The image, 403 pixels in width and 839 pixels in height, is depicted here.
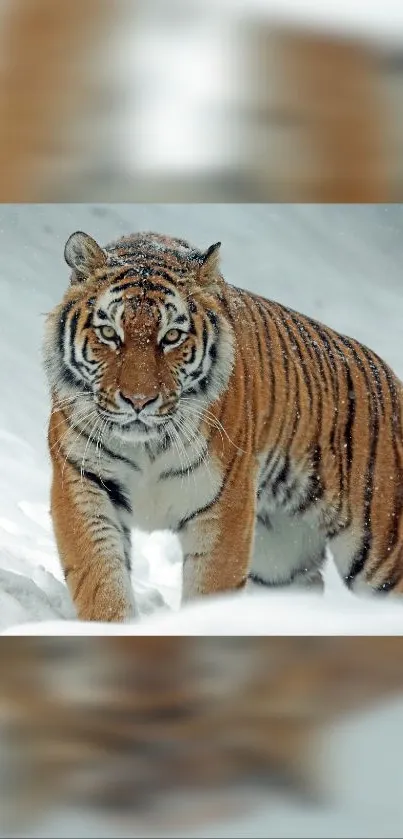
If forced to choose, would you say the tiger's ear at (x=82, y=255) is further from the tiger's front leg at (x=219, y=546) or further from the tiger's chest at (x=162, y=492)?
the tiger's front leg at (x=219, y=546)

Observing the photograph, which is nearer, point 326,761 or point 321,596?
point 326,761

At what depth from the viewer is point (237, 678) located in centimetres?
325

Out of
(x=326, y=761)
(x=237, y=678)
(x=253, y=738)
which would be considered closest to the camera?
(x=326, y=761)

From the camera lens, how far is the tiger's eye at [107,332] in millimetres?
3148

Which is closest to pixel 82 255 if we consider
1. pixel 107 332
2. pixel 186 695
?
pixel 107 332

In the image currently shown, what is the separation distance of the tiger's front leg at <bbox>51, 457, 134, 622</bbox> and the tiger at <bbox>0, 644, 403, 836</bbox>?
0.14m

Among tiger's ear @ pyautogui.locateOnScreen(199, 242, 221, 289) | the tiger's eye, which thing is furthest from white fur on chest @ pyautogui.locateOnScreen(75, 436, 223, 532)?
tiger's ear @ pyautogui.locateOnScreen(199, 242, 221, 289)

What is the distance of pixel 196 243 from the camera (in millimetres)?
3277
